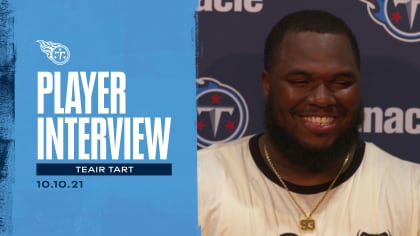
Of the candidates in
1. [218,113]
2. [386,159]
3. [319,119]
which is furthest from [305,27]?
[386,159]

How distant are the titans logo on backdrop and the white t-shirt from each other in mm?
238

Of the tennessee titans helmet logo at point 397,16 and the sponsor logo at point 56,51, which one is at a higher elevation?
the tennessee titans helmet logo at point 397,16

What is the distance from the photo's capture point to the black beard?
73.6 inches

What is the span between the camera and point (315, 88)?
181cm

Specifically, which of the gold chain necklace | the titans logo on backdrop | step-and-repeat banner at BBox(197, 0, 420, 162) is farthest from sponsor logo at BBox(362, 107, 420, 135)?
the titans logo on backdrop

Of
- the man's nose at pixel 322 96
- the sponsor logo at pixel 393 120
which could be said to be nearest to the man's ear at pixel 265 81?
the man's nose at pixel 322 96

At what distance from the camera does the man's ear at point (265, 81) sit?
1886 mm

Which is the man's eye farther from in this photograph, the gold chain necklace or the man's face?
the gold chain necklace

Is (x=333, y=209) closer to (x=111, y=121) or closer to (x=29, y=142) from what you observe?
(x=111, y=121)

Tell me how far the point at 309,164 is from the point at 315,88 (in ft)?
0.87

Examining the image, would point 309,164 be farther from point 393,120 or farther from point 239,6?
point 239,6

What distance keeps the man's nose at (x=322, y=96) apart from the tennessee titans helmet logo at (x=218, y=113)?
25 centimetres

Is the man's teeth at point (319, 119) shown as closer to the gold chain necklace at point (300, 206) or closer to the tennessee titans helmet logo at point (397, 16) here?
the gold chain necklace at point (300, 206)

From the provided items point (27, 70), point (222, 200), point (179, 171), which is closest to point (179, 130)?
point (179, 171)
